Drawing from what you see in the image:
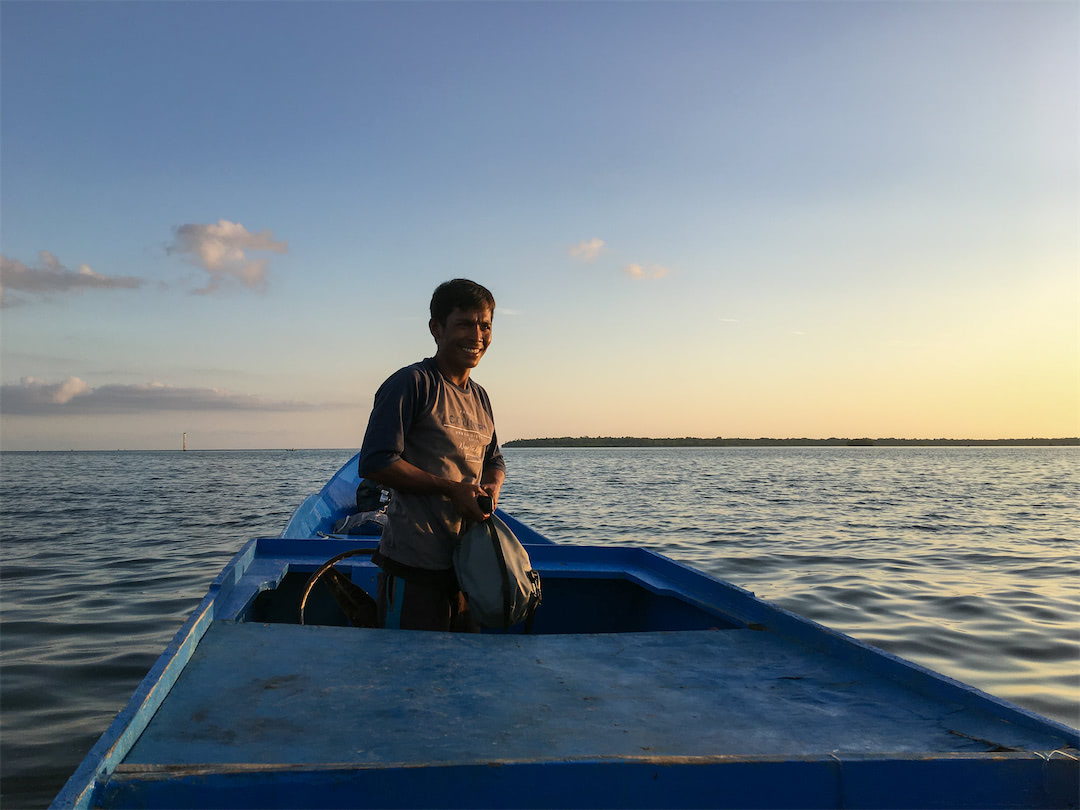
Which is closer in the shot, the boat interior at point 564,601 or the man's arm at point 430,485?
the man's arm at point 430,485

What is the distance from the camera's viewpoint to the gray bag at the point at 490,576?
2617mm

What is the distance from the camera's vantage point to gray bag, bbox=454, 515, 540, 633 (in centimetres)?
262

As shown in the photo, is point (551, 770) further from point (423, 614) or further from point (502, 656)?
point (423, 614)

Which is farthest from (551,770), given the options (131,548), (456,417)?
(131,548)

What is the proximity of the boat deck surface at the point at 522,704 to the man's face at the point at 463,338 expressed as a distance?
42.6 inches

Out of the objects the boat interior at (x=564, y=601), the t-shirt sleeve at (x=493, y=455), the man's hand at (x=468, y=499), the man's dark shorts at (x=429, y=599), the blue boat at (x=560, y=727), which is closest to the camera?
the blue boat at (x=560, y=727)

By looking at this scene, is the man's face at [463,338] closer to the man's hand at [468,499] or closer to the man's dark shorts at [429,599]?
the man's hand at [468,499]

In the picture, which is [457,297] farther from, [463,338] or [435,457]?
[435,457]

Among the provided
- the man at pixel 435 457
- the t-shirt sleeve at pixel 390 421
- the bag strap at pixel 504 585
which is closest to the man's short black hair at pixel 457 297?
the man at pixel 435 457

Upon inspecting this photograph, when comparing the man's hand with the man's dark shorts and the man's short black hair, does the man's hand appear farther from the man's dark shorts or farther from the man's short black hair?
the man's short black hair

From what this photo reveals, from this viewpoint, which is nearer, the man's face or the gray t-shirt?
the gray t-shirt

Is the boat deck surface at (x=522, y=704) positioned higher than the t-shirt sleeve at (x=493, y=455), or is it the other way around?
the t-shirt sleeve at (x=493, y=455)

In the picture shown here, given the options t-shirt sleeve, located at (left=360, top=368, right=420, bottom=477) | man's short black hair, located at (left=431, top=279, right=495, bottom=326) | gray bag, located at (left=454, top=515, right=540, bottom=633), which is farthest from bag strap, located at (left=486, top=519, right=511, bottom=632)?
man's short black hair, located at (left=431, top=279, right=495, bottom=326)

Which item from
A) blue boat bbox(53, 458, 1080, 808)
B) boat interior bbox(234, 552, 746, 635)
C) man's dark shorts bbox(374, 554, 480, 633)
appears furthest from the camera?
boat interior bbox(234, 552, 746, 635)
